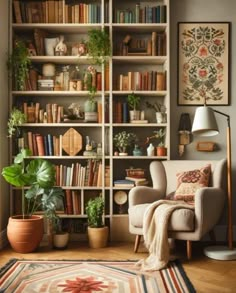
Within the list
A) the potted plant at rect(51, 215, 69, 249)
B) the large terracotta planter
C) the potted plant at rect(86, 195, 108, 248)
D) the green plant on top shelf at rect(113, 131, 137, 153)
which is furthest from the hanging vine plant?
the large terracotta planter

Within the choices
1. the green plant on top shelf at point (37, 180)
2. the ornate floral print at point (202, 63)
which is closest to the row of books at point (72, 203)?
the green plant on top shelf at point (37, 180)

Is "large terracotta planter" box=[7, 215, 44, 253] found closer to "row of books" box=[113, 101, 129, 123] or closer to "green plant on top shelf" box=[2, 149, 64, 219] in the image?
"green plant on top shelf" box=[2, 149, 64, 219]

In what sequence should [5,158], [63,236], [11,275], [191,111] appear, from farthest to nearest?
[191,111], [5,158], [63,236], [11,275]

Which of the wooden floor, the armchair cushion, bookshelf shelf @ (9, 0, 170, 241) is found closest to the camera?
the wooden floor

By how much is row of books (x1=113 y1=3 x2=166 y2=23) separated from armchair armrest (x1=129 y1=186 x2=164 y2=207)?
6.16ft

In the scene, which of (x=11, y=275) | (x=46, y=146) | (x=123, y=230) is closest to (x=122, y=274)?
(x=11, y=275)

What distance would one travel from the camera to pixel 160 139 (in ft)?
17.7

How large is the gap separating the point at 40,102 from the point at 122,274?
2.50m

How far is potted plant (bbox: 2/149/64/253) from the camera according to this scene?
4.49 meters

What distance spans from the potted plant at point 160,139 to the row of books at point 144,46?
88 cm

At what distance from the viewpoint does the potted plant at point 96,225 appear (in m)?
4.78

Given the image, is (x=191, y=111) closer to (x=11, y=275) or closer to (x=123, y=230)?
(x=123, y=230)

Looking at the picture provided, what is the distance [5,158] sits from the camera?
502 cm

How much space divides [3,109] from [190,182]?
6.99 feet
